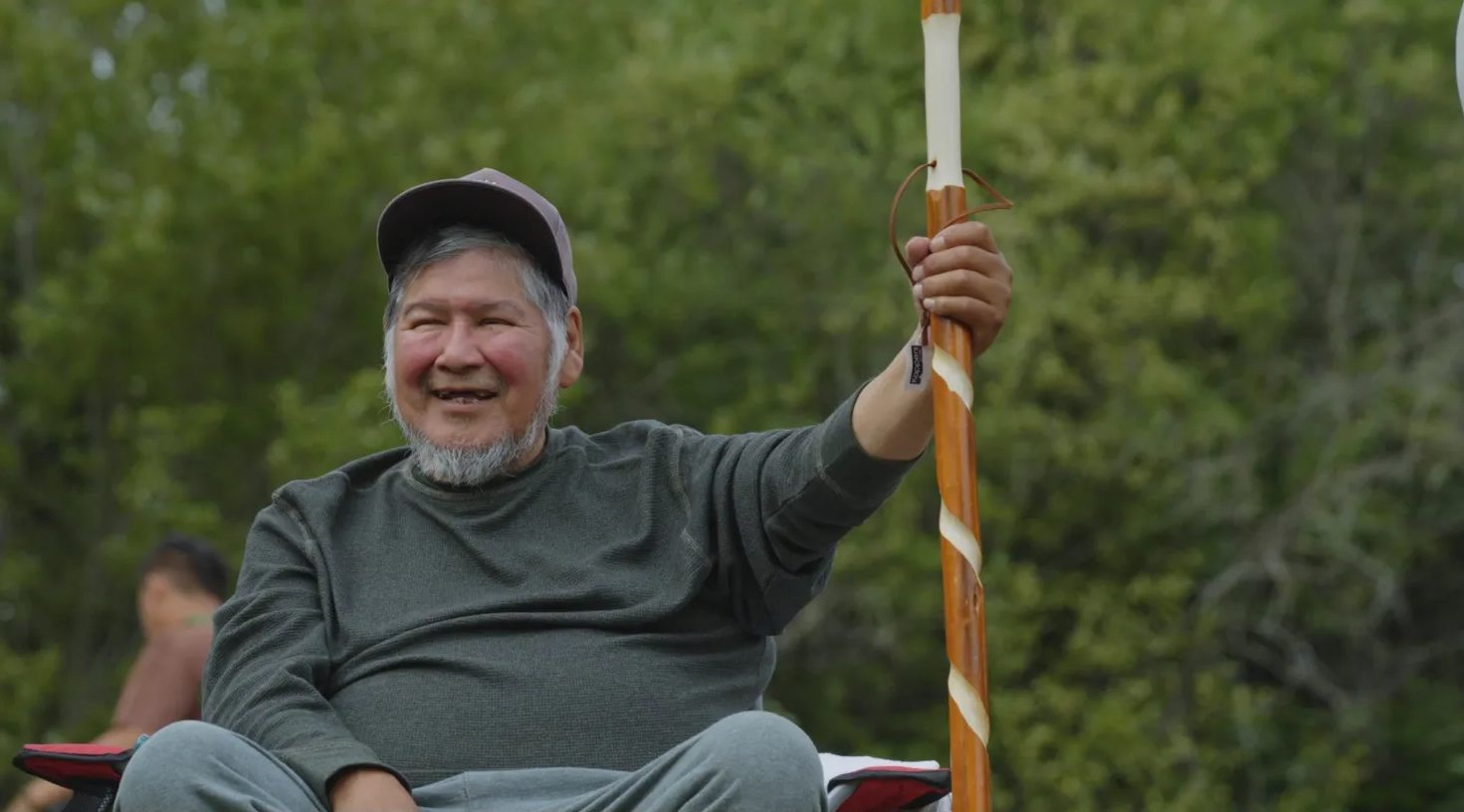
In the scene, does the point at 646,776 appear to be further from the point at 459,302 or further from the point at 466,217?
the point at 466,217

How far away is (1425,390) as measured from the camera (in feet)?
32.5

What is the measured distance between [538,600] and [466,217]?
1.84 feet

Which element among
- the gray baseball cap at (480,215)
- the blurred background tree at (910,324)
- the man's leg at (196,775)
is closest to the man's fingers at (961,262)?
the gray baseball cap at (480,215)

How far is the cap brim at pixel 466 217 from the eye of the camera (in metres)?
2.79

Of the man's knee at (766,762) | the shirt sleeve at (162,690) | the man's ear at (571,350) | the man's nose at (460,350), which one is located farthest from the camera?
the shirt sleeve at (162,690)

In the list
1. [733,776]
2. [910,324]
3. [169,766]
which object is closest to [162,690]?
[169,766]

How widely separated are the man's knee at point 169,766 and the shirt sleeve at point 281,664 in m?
0.18

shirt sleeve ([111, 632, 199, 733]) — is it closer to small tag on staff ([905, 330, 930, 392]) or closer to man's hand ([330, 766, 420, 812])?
man's hand ([330, 766, 420, 812])

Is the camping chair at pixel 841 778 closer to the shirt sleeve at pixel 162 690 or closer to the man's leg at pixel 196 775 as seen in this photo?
the man's leg at pixel 196 775

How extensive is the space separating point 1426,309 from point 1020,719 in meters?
3.10

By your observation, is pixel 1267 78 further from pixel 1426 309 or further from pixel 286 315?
pixel 286 315

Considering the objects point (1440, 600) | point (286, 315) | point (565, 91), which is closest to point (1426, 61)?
point (1440, 600)

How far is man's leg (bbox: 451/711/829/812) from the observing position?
6.93 feet

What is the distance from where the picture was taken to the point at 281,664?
2.52 metres
